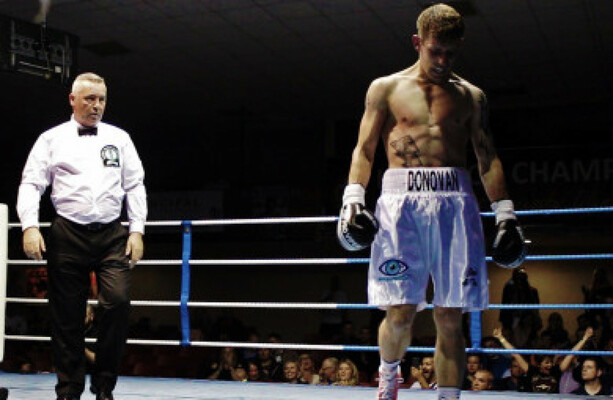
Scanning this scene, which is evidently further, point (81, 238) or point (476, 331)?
point (476, 331)

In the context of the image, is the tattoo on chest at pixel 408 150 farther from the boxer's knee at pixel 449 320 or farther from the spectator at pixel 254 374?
the spectator at pixel 254 374

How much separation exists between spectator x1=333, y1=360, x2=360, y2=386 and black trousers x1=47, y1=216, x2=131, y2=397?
3187 millimetres

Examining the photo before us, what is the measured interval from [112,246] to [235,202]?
8.56m

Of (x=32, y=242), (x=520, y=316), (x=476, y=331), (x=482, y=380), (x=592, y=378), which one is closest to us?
(x=32, y=242)

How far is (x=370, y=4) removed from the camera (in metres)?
6.84

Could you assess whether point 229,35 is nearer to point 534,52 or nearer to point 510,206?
point 534,52

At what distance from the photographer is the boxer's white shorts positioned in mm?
2240

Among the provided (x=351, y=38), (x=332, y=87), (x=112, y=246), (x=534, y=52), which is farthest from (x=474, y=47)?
(x=112, y=246)

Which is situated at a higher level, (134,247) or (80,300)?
(134,247)

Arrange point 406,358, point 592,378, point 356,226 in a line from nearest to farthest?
1. point 356,226
2. point 592,378
3. point 406,358

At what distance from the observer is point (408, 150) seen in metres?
2.31

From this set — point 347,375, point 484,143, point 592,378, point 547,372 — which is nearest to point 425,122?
point 484,143

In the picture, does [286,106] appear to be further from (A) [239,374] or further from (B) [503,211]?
(B) [503,211]

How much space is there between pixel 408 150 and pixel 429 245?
280 millimetres
